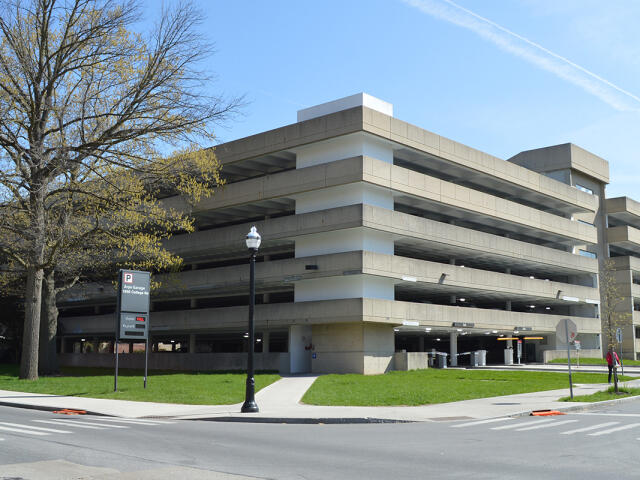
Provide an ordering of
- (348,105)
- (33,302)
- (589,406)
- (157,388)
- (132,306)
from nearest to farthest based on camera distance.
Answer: (589,406) < (157,388) < (132,306) < (33,302) < (348,105)

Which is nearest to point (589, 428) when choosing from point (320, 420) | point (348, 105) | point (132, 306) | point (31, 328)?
point (320, 420)

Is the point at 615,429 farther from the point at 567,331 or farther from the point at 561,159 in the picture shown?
the point at 561,159

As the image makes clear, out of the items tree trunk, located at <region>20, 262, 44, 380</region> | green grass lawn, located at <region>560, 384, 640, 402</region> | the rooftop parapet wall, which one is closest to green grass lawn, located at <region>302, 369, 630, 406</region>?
green grass lawn, located at <region>560, 384, 640, 402</region>

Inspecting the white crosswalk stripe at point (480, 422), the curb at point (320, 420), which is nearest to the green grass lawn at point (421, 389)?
the curb at point (320, 420)

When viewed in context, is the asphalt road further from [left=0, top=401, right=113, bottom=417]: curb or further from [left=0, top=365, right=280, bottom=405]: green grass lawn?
[left=0, top=365, right=280, bottom=405]: green grass lawn

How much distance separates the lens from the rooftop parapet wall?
6284 cm

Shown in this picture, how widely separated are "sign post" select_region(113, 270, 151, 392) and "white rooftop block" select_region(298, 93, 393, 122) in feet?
70.7

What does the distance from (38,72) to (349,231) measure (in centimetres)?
1906

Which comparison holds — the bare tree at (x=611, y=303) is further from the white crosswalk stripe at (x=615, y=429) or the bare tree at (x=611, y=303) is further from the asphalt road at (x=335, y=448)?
the asphalt road at (x=335, y=448)

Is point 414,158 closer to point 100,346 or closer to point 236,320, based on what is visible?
point 236,320

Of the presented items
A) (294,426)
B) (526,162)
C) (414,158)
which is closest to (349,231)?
(414,158)

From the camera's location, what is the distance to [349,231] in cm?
3947

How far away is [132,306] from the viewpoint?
26.0 m

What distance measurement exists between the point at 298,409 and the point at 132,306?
32.5 feet
